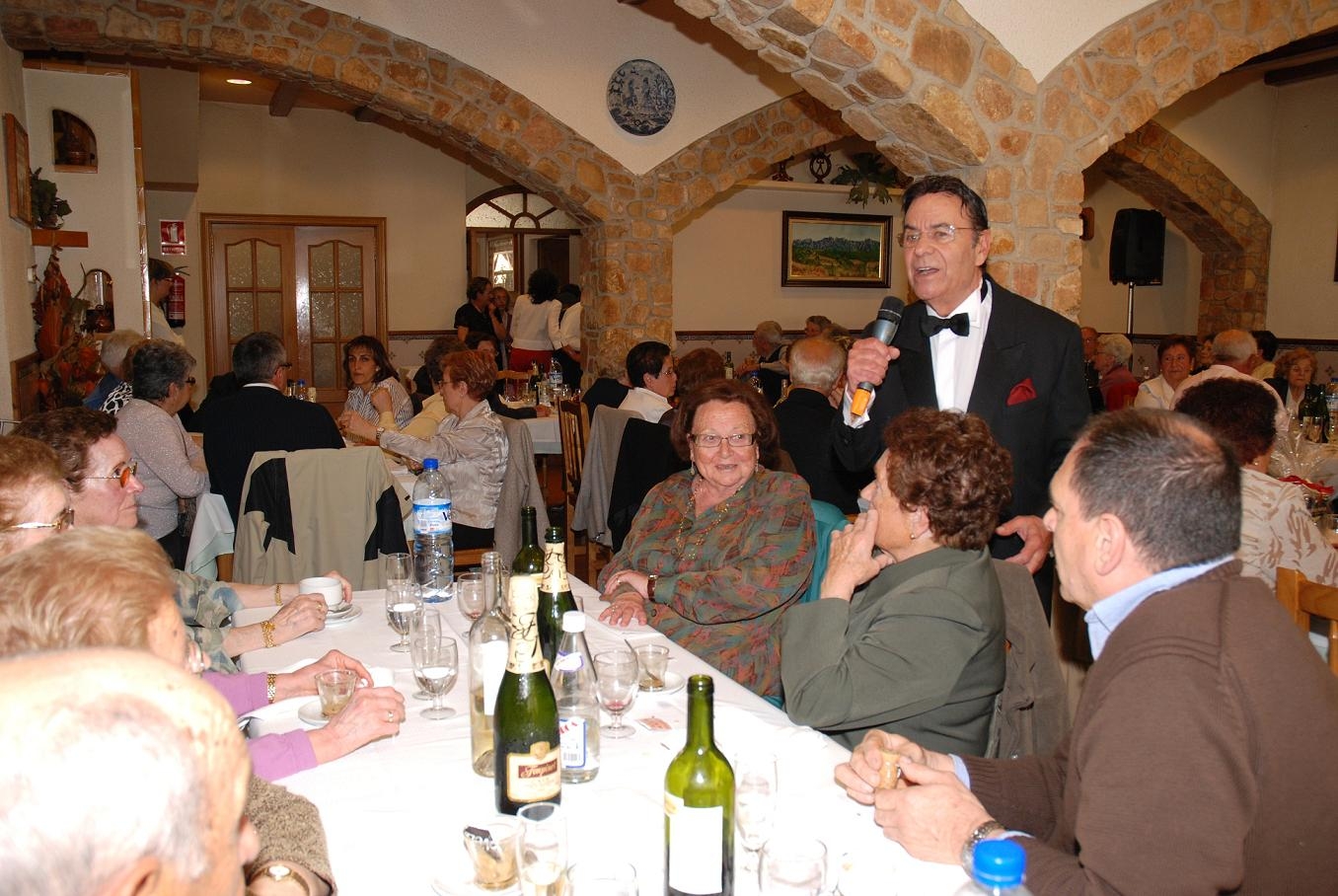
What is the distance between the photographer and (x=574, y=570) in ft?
18.7

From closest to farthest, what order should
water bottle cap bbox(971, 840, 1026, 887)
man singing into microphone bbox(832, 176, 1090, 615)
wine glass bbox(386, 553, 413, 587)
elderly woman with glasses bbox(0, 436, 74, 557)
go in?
water bottle cap bbox(971, 840, 1026, 887) → elderly woman with glasses bbox(0, 436, 74, 557) → wine glass bbox(386, 553, 413, 587) → man singing into microphone bbox(832, 176, 1090, 615)

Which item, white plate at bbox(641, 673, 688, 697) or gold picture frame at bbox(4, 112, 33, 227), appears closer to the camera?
white plate at bbox(641, 673, 688, 697)

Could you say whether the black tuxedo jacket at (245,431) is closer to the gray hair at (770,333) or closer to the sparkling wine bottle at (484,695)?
the sparkling wine bottle at (484,695)

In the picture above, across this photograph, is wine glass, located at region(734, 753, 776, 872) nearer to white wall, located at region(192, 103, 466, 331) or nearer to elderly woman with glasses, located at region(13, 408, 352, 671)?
elderly woman with glasses, located at region(13, 408, 352, 671)

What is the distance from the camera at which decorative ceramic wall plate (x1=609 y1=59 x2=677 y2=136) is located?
8203 millimetres

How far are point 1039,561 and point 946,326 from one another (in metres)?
0.72


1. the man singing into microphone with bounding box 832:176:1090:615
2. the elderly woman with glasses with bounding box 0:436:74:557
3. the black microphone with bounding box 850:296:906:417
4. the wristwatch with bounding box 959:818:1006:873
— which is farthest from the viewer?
the man singing into microphone with bounding box 832:176:1090:615

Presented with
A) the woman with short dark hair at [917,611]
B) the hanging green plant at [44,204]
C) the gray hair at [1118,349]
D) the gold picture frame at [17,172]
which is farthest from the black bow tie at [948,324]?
the gray hair at [1118,349]

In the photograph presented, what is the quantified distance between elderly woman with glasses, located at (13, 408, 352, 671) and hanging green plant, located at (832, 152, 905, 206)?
9.87m

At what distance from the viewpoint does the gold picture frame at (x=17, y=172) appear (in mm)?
5312

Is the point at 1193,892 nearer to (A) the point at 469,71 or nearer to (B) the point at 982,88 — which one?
(B) the point at 982,88

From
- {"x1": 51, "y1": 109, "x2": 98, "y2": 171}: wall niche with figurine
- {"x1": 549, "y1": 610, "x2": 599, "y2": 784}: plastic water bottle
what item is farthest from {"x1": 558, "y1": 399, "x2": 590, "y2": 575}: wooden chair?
{"x1": 549, "y1": 610, "x2": 599, "y2": 784}: plastic water bottle

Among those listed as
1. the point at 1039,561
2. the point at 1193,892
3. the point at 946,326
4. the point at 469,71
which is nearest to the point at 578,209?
the point at 469,71

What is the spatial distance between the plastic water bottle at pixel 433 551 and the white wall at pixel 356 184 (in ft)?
28.3
